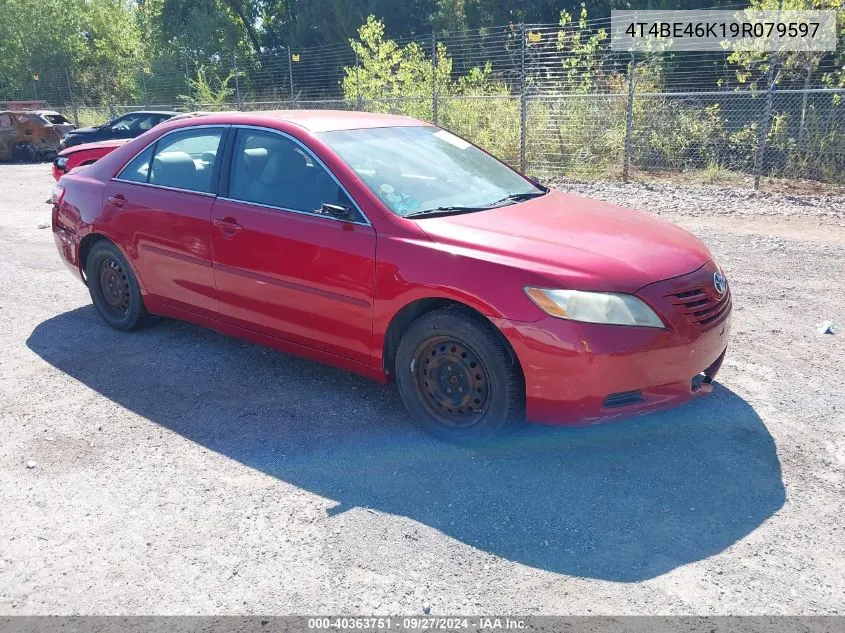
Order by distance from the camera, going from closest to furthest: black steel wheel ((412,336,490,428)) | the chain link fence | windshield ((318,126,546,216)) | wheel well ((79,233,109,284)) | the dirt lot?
1. the dirt lot
2. black steel wheel ((412,336,490,428))
3. windshield ((318,126,546,216))
4. wheel well ((79,233,109,284))
5. the chain link fence

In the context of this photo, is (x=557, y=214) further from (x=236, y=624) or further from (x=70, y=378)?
(x=70, y=378)

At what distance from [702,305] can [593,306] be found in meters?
0.67

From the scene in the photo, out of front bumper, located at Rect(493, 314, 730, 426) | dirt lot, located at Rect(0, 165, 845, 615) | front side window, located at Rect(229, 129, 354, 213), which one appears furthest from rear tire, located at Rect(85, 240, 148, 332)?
front bumper, located at Rect(493, 314, 730, 426)

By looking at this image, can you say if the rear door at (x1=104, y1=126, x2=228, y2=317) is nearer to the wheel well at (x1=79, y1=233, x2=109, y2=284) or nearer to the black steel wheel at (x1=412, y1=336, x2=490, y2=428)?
the wheel well at (x1=79, y1=233, x2=109, y2=284)

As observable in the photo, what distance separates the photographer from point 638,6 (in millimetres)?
22234

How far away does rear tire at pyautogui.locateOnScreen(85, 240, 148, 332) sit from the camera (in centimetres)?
536

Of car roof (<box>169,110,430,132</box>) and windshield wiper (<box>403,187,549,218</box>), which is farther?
car roof (<box>169,110,430,132</box>)

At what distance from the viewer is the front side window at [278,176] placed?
414 cm

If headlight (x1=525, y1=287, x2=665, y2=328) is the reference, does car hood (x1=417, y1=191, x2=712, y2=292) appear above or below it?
above

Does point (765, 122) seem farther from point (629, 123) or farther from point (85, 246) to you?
point (85, 246)

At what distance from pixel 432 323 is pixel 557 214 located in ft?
3.60

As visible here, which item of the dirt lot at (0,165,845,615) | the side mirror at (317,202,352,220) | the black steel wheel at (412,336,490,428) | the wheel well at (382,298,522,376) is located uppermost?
the side mirror at (317,202,352,220)

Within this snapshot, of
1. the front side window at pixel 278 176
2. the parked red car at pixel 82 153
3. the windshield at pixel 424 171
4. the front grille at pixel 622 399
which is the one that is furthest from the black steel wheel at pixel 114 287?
the parked red car at pixel 82 153

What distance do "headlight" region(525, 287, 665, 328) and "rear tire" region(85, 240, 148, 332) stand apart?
11.0 feet
